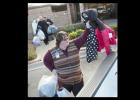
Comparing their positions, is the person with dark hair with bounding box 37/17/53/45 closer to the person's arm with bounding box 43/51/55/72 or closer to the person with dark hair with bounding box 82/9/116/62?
the person's arm with bounding box 43/51/55/72

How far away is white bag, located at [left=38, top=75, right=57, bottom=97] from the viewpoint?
3031 mm

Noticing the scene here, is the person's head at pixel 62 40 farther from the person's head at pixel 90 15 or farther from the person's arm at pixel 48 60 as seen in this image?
the person's head at pixel 90 15

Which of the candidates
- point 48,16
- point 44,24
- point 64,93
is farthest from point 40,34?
point 64,93

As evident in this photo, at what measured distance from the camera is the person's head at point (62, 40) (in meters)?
3.11

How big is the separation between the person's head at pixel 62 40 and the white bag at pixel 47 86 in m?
0.35

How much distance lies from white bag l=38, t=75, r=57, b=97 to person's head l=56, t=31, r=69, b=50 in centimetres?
35

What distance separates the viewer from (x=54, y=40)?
3.19 metres

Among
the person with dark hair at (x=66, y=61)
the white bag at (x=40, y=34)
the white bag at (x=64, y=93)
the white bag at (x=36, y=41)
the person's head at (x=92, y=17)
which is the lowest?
the white bag at (x=64, y=93)

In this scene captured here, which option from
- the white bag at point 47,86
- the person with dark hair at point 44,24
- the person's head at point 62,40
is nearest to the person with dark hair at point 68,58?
the person's head at point 62,40

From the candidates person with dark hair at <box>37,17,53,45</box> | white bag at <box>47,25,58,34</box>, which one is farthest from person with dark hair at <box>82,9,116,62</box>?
person with dark hair at <box>37,17,53,45</box>
